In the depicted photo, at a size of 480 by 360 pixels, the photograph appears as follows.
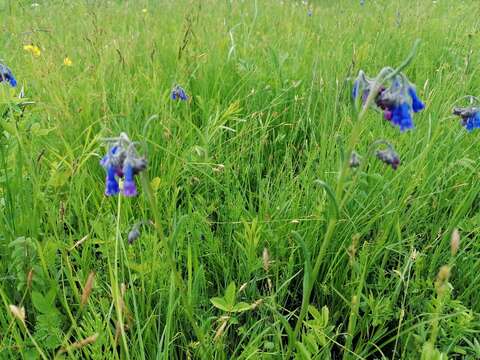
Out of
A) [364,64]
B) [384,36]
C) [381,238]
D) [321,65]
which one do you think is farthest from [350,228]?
[384,36]

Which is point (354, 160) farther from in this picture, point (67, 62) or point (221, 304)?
point (67, 62)

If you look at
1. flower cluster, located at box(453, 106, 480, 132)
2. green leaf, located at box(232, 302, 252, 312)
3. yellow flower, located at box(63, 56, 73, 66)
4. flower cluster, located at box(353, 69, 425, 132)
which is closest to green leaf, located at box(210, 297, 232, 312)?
green leaf, located at box(232, 302, 252, 312)

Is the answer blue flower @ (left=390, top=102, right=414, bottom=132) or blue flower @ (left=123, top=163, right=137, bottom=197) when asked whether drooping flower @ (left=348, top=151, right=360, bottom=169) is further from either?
blue flower @ (left=123, top=163, right=137, bottom=197)

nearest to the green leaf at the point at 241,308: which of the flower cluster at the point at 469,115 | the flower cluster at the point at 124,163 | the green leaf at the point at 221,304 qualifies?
the green leaf at the point at 221,304

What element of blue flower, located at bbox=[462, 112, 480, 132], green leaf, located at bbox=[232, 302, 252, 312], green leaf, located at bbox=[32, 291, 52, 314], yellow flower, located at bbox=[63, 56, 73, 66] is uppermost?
blue flower, located at bbox=[462, 112, 480, 132]

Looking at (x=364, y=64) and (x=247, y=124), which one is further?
(x=364, y=64)

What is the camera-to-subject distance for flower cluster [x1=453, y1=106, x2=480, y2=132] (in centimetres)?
164

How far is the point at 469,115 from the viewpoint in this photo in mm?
1649

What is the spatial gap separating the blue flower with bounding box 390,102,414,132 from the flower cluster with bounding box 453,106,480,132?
0.74 metres

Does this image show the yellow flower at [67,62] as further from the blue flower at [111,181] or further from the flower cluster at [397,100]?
the flower cluster at [397,100]

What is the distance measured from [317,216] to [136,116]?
1.00 metres

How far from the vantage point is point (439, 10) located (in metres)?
5.15

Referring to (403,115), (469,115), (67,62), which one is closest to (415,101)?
(403,115)

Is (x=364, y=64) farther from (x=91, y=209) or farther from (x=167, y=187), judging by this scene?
(x=91, y=209)
